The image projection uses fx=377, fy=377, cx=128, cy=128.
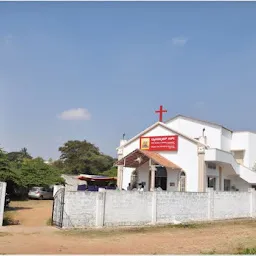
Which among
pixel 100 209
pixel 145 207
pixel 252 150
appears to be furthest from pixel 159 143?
pixel 100 209

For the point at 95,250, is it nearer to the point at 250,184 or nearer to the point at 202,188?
the point at 202,188

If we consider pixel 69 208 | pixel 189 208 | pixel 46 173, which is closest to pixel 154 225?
pixel 189 208

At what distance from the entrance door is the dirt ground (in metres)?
10.3

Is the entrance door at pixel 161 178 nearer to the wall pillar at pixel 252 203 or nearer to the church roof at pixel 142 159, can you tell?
the church roof at pixel 142 159

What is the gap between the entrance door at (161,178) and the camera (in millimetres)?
27000

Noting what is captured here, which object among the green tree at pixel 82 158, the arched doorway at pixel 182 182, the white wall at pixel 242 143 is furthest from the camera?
the green tree at pixel 82 158

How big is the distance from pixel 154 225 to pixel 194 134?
1351cm

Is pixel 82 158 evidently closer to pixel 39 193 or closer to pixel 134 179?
pixel 39 193

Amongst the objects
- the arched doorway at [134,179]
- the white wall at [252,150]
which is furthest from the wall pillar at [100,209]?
the white wall at [252,150]

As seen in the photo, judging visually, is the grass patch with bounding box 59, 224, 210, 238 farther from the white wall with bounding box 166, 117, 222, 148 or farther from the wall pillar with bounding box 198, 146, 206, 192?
the white wall with bounding box 166, 117, 222, 148

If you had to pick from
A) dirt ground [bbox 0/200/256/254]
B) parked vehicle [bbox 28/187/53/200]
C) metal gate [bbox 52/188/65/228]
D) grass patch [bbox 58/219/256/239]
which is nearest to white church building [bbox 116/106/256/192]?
parked vehicle [bbox 28/187/53/200]

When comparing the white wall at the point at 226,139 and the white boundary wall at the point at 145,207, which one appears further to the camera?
the white wall at the point at 226,139

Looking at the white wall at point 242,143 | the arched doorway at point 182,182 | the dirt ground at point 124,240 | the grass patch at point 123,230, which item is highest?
the white wall at point 242,143

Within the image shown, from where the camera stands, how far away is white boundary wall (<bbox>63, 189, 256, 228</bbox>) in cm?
1473
